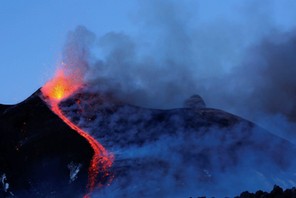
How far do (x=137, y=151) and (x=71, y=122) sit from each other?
6007 millimetres

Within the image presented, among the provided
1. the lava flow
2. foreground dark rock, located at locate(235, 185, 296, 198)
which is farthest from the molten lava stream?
foreground dark rock, located at locate(235, 185, 296, 198)

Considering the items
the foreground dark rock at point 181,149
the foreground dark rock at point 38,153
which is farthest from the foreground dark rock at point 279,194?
the foreground dark rock at point 38,153

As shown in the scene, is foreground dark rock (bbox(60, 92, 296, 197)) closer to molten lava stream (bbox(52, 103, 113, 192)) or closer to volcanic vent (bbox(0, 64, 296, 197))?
volcanic vent (bbox(0, 64, 296, 197))

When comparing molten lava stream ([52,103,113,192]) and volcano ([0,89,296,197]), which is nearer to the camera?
volcano ([0,89,296,197])

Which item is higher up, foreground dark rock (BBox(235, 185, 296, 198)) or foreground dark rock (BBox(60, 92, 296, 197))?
foreground dark rock (BBox(60, 92, 296, 197))

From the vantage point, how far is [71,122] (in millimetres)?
44062

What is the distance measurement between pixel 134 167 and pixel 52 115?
8.77 meters

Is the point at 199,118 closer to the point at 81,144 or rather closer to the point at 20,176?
the point at 81,144

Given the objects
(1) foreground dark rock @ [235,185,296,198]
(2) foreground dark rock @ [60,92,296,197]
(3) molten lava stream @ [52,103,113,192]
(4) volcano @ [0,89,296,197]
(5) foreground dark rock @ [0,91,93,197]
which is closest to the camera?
(1) foreground dark rock @ [235,185,296,198]

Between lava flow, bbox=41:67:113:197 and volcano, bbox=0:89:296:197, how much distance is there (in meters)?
0.38

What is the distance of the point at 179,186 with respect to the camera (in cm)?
3519

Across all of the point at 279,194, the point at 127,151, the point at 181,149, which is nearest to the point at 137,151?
the point at 127,151

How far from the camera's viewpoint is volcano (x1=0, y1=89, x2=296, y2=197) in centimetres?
3581

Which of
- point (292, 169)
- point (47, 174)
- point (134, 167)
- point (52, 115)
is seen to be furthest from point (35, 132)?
point (292, 169)
